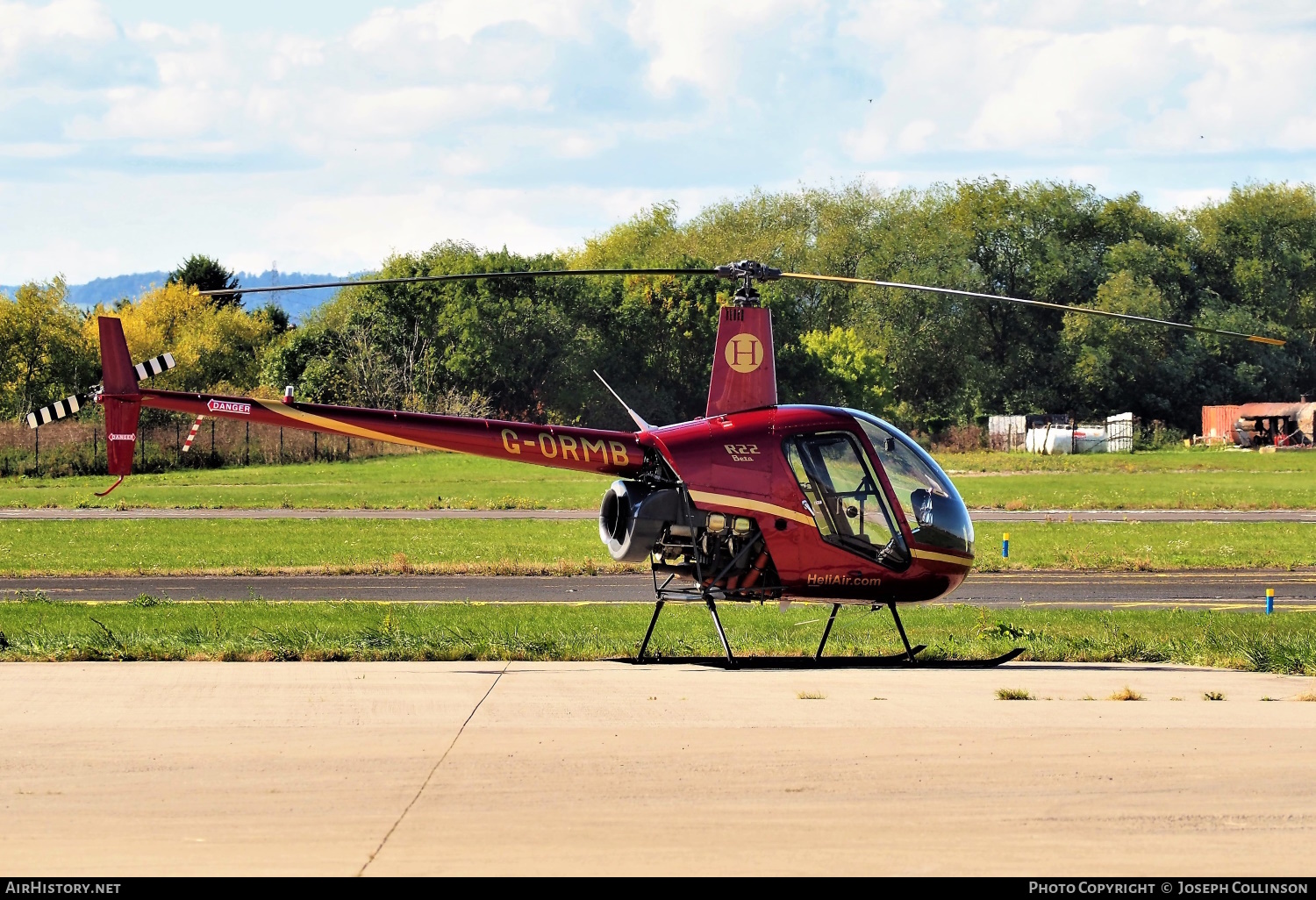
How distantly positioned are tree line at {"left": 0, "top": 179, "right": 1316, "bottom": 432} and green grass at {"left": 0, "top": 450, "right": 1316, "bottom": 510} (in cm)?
838

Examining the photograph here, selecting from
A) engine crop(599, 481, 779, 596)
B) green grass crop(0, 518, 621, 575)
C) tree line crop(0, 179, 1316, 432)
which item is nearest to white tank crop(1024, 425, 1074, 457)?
tree line crop(0, 179, 1316, 432)

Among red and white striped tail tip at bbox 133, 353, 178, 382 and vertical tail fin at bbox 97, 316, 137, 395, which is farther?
red and white striped tail tip at bbox 133, 353, 178, 382

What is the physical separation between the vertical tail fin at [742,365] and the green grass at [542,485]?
27.9 metres

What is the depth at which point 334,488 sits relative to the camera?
51062mm

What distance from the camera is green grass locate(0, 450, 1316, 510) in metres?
44.1

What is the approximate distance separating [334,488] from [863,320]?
48.2 m

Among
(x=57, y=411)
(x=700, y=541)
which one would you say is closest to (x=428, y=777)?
(x=700, y=541)

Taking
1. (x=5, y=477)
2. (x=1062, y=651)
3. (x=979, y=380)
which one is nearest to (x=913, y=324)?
(x=979, y=380)

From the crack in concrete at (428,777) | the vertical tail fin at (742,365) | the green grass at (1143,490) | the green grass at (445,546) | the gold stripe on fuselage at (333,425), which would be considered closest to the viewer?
the crack in concrete at (428,777)

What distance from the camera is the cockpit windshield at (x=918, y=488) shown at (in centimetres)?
1491

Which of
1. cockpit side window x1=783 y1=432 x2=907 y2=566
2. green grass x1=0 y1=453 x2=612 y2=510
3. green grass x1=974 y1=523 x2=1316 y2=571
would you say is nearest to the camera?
cockpit side window x1=783 y1=432 x2=907 y2=566

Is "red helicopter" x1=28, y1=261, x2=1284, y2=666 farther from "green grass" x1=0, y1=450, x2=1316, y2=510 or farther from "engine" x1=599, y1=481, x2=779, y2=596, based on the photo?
"green grass" x1=0, y1=450, x2=1316, y2=510

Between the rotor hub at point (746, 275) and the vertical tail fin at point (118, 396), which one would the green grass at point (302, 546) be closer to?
the vertical tail fin at point (118, 396)

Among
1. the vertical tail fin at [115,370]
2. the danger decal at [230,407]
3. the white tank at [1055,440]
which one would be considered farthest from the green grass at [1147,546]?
the white tank at [1055,440]
